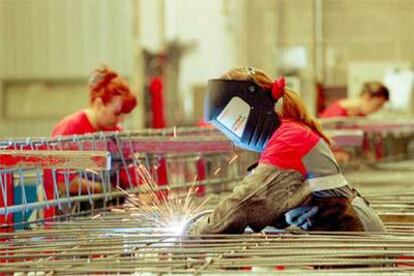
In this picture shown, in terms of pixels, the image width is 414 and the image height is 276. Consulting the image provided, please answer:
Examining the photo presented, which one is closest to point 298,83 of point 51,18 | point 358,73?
point 358,73

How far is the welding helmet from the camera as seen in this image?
11.1 feet

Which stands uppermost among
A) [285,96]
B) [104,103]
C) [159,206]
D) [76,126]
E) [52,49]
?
[52,49]

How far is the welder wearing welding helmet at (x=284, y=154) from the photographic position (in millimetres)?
3293

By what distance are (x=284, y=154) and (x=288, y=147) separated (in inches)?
1.2

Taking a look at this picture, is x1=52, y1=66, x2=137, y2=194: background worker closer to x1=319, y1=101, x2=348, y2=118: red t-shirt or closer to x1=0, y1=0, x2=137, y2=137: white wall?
x1=319, y1=101, x2=348, y2=118: red t-shirt

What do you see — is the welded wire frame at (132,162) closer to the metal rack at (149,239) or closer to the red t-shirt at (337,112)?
the metal rack at (149,239)

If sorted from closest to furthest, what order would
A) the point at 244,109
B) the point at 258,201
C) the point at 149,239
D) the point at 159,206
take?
the point at 149,239, the point at 258,201, the point at 244,109, the point at 159,206

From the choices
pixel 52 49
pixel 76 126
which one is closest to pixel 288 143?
pixel 76 126

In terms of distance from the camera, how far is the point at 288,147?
332 centimetres

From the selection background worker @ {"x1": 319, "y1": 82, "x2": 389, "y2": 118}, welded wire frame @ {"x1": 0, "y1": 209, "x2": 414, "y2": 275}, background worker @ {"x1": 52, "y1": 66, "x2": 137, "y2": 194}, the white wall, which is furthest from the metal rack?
the white wall

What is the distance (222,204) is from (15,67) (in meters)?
6.34

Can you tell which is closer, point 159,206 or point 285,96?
point 285,96

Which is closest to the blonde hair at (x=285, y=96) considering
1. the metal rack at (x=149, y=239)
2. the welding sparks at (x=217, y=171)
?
the metal rack at (x=149, y=239)

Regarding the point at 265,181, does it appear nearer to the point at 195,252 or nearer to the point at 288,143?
the point at 288,143
